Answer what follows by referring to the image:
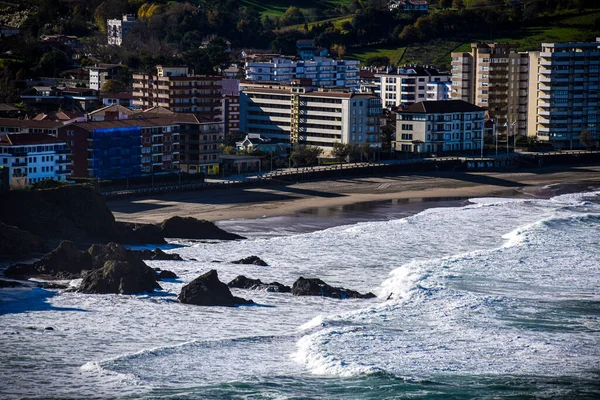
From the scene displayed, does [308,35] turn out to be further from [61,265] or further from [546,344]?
[546,344]

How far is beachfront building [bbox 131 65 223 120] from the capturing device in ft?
282

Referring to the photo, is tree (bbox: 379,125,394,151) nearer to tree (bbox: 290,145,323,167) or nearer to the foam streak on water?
tree (bbox: 290,145,323,167)

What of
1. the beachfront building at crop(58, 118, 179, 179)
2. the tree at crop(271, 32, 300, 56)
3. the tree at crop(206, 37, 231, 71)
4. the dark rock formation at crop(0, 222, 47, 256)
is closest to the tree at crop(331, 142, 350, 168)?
the beachfront building at crop(58, 118, 179, 179)

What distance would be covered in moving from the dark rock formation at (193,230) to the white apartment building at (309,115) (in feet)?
A: 112

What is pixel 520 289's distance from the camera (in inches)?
1652

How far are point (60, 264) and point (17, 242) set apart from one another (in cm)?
429

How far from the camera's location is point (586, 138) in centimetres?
9806

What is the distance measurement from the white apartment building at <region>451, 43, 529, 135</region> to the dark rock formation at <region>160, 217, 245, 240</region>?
53.3 m

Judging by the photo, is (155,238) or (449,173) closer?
(155,238)

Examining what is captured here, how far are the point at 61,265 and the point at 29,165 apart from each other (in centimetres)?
1958

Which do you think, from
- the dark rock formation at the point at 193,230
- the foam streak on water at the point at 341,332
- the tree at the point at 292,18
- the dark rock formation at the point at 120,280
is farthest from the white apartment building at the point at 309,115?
the tree at the point at 292,18

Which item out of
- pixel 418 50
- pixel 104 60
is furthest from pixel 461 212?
pixel 418 50

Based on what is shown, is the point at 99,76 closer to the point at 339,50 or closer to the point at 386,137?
the point at 386,137

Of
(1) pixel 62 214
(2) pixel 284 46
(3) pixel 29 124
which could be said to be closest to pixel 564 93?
(2) pixel 284 46
